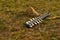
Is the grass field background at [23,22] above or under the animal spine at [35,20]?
under

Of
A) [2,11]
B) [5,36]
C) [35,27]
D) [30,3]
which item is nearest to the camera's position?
[5,36]

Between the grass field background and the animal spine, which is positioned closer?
the grass field background

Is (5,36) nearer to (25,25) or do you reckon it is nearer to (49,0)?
(25,25)

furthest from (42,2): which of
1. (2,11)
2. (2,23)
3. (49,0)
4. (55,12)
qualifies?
(2,23)

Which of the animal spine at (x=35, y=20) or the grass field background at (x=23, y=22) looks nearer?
the grass field background at (x=23, y=22)

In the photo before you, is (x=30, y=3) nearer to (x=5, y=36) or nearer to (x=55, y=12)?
(x=55, y=12)

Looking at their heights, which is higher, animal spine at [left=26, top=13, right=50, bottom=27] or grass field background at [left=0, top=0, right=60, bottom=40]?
animal spine at [left=26, top=13, right=50, bottom=27]

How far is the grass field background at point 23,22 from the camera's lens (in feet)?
17.9

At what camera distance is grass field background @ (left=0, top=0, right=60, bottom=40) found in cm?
547

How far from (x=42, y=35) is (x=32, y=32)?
0.88 feet

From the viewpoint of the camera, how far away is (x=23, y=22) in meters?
6.01

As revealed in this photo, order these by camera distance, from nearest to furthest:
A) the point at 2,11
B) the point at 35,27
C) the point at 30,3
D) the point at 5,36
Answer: the point at 5,36 < the point at 35,27 < the point at 2,11 < the point at 30,3

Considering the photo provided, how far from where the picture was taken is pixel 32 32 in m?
5.61

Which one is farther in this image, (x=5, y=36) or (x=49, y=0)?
(x=49, y=0)
